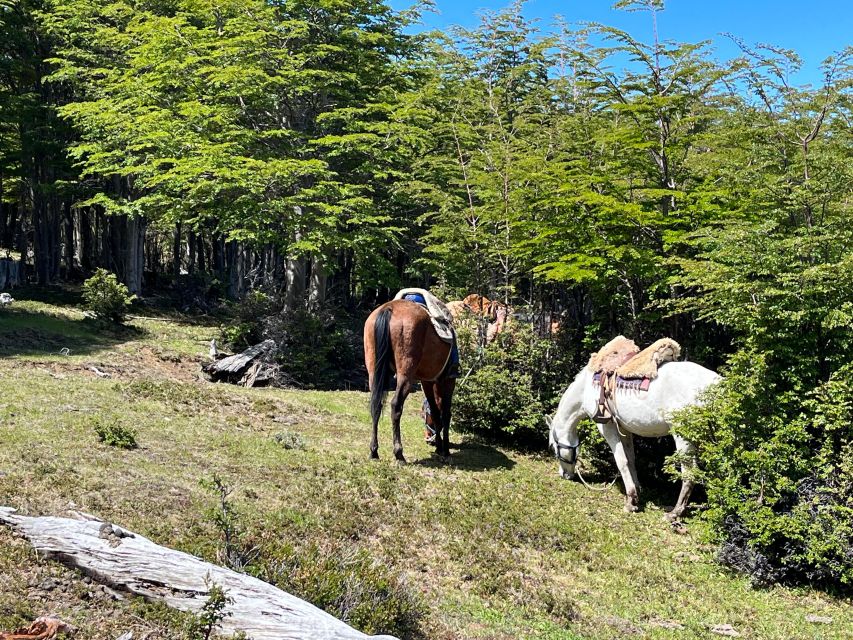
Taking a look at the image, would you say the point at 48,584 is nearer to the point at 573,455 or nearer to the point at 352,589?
the point at 352,589

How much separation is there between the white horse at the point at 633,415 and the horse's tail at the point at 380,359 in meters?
2.93

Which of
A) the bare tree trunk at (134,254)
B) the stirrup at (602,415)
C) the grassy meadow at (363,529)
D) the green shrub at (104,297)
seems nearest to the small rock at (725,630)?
the grassy meadow at (363,529)

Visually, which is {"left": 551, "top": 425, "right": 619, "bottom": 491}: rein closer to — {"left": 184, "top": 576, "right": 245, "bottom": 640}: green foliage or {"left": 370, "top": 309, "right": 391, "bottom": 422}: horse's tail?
{"left": 370, "top": 309, "right": 391, "bottom": 422}: horse's tail

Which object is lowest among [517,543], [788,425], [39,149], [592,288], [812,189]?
[517,543]

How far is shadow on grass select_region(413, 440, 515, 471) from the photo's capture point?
460 inches

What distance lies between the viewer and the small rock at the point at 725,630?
6965 mm

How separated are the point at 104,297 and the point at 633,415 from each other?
17430mm

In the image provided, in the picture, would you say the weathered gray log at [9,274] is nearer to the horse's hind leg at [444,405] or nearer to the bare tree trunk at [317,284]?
the bare tree trunk at [317,284]

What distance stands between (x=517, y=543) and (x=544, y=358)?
590 centimetres

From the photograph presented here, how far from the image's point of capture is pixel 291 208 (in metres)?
20.6

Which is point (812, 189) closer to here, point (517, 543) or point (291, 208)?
point (517, 543)

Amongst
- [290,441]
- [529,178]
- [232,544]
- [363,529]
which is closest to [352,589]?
[232,544]

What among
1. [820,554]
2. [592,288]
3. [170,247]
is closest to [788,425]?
[820,554]

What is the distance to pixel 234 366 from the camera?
706 inches
